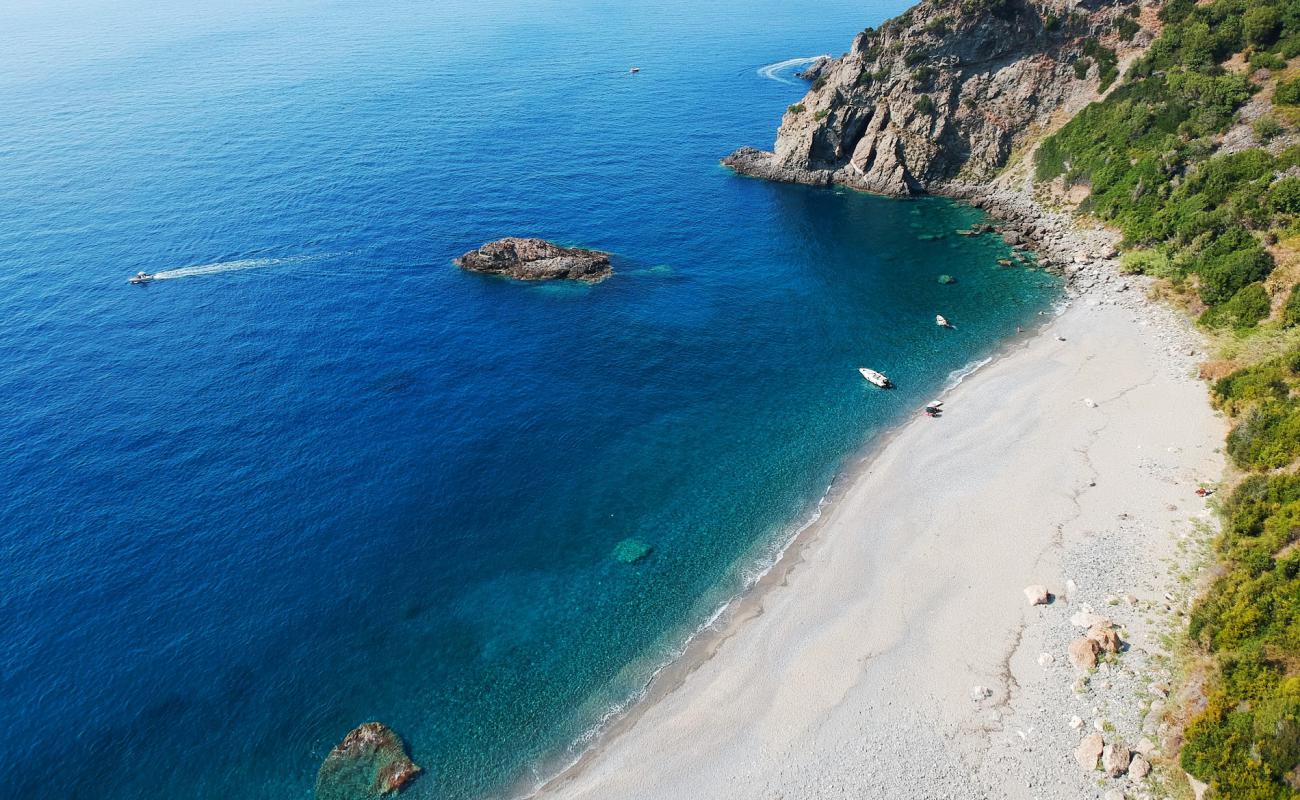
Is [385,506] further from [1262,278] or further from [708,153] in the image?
[708,153]

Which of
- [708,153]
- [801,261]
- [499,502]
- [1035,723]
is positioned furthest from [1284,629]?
[708,153]

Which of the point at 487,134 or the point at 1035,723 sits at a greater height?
the point at 487,134

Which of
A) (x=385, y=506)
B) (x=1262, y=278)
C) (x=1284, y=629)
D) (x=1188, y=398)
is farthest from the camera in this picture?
(x=1262, y=278)

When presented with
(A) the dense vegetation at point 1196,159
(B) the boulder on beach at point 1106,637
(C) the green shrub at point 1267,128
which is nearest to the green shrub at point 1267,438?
(A) the dense vegetation at point 1196,159

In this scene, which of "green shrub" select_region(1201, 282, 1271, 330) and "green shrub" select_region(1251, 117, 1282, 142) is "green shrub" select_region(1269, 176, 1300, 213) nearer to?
"green shrub" select_region(1251, 117, 1282, 142)

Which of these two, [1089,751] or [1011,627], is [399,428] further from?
[1089,751]

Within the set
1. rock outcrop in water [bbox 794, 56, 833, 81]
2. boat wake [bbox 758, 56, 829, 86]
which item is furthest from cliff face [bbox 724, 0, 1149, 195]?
rock outcrop in water [bbox 794, 56, 833, 81]
